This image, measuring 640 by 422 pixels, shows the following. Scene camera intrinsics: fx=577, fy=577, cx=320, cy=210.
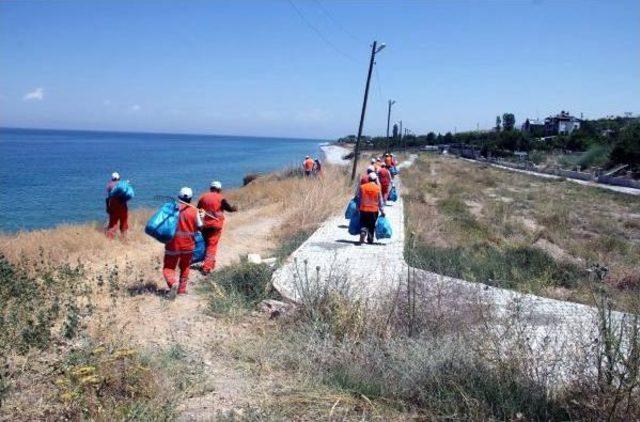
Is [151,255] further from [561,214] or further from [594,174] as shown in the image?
[594,174]

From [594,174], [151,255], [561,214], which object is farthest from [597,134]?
[151,255]

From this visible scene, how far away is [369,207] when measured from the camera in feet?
37.8

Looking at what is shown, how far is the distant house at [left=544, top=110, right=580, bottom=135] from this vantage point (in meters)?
105

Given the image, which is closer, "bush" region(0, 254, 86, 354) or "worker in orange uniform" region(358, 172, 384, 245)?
"bush" region(0, 254, 86, 354)

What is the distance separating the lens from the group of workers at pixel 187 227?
8.25m

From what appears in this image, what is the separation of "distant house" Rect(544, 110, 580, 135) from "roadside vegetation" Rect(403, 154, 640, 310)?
7726cm

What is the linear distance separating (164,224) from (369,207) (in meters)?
4.70

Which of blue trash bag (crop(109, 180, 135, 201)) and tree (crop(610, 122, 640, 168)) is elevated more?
tree (crop(610, 122, 640, 168))

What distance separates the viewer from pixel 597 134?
71.6 m

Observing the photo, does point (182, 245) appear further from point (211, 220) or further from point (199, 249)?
point (199, 249)

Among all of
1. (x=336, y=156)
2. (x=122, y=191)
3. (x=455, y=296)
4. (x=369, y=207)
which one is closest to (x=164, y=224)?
(x=455, y=296)

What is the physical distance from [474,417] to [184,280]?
518 cm

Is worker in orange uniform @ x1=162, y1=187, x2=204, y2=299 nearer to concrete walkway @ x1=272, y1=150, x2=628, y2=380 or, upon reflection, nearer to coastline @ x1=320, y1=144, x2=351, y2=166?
concrete walkway @ x1=272, y1=150, x2=628, y2=380

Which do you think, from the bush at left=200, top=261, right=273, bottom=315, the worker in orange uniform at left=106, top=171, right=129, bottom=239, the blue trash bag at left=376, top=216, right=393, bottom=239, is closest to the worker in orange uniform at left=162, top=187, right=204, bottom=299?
the bush at left=200, top=261, right=273, bottom=315
